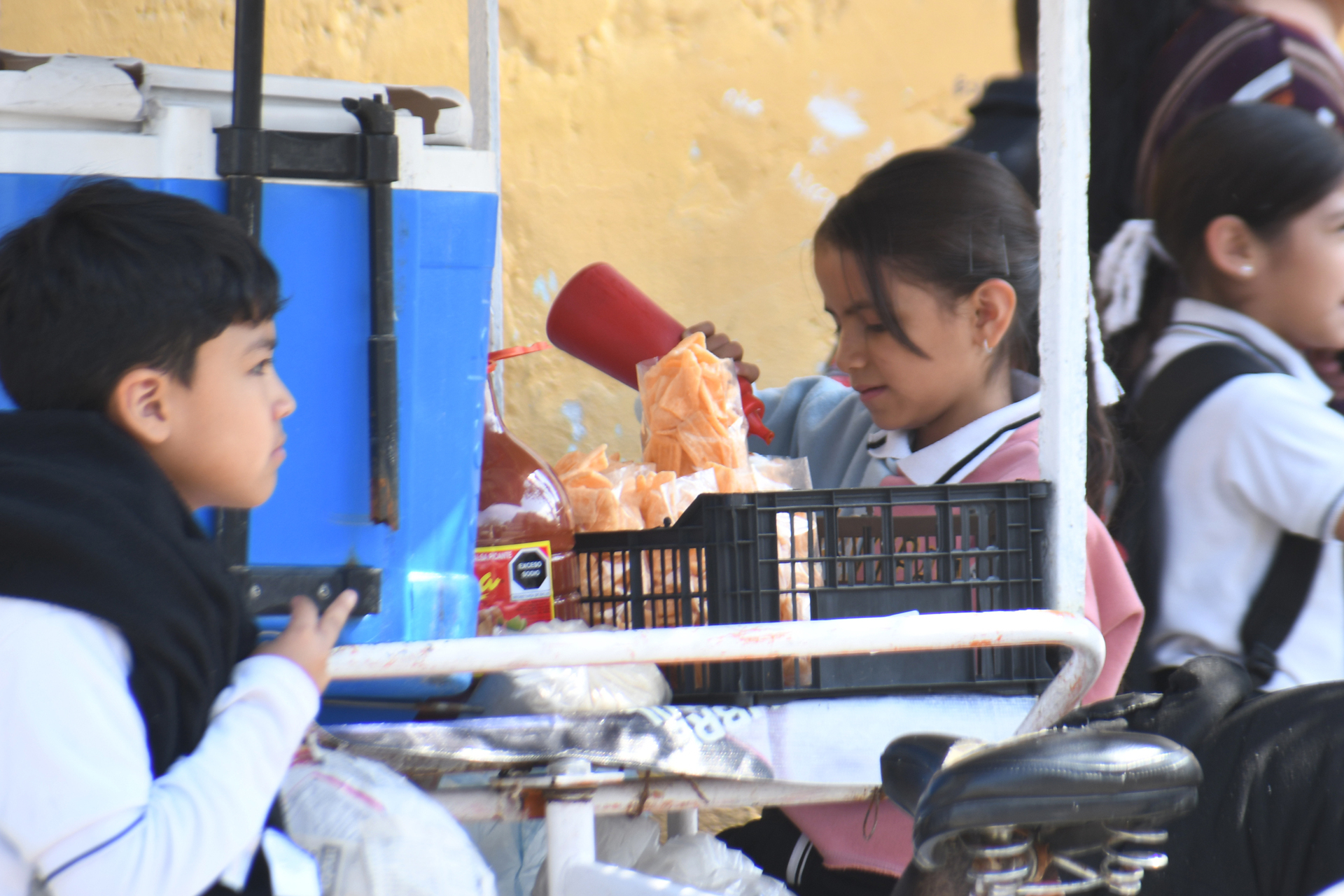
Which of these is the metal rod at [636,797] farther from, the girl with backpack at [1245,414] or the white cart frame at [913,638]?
the girl with backpack at [1245,414]

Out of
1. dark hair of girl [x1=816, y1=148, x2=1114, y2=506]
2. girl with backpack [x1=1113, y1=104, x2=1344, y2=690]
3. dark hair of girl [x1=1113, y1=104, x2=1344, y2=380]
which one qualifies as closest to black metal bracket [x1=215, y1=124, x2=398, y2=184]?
dark hair of girl [x1=816, y1=148, x2=1114, y2=506]

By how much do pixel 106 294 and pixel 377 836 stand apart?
0.42 metres

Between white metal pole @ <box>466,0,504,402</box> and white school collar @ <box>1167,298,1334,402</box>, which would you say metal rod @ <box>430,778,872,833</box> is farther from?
white school collar @ <box>1167,298,1334,402</box>

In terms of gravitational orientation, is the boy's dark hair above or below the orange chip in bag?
above

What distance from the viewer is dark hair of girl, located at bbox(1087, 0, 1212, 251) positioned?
8.50ft

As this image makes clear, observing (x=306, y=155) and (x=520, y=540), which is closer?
(x=306, y=155)

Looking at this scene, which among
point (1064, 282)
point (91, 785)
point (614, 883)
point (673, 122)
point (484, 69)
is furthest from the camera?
point (673, 122)

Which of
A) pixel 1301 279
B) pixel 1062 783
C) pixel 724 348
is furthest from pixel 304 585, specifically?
pixel 1301 279

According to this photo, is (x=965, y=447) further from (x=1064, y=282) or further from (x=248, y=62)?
(x=248, y=62)

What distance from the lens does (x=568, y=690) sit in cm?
103

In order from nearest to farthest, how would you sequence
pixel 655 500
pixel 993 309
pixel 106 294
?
pixel 106 294 → pixel 655 500 → pixel 993 309

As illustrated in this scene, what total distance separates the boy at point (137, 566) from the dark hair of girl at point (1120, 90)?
218 centimetres

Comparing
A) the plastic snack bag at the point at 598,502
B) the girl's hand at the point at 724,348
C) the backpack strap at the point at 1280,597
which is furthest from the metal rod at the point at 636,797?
the backpack strap at the point at 1280,597

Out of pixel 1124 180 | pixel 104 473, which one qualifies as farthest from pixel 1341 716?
pixel 1124 180
